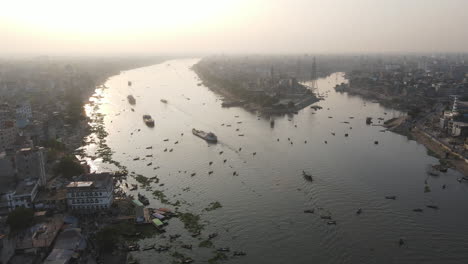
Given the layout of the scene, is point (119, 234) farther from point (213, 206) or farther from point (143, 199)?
point (213, 206)

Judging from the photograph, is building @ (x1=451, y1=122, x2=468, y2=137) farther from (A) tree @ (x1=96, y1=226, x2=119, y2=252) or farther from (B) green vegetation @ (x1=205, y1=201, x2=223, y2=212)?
(A) tree @ (x1=96, y1=226, x2=119, y2=252)

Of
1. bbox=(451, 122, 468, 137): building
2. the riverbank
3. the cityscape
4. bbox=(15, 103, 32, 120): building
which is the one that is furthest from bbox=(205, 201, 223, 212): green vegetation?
bbox=(451, 122, 468, 137): building

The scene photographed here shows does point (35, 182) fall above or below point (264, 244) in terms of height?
above

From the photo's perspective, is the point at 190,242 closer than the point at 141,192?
Yes

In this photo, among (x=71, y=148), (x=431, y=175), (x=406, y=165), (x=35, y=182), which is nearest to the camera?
(x=35, y=182)

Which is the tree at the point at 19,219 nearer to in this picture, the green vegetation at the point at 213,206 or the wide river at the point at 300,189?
the wide river at the point at 300,189

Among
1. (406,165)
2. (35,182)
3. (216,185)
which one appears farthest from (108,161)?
(406,165)

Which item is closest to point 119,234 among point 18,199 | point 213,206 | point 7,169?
point 213,206

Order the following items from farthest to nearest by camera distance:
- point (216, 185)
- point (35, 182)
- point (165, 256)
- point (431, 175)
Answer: point (431, 175) < point (216, 185) < point (35, 182) < point (165, 256)

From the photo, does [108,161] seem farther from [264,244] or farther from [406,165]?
[406,165]
